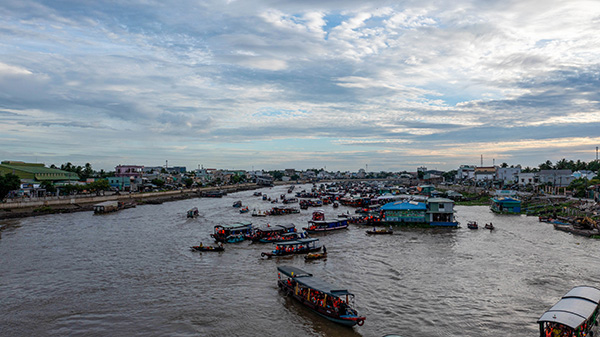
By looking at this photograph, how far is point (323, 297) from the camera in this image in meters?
14.9

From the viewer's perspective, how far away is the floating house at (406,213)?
36.4 metres

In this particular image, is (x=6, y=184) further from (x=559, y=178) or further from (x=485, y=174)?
(x=485, y=174)

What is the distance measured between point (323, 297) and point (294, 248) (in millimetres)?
10461

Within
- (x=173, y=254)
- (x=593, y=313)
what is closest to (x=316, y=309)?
(x=593, y=313)

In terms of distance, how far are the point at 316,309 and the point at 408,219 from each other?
79.0 ft

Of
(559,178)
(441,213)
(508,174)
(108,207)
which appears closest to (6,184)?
(108,207)

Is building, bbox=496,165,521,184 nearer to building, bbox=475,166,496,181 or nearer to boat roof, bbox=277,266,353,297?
building, bbox=475,166,496,181

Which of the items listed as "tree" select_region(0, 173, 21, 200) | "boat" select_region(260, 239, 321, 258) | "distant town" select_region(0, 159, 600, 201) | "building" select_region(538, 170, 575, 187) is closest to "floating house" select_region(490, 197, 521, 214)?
"distant town" select_region(0, 159, 600, 201)

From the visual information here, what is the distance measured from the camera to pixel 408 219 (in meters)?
36.7

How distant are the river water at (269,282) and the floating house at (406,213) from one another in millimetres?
3693

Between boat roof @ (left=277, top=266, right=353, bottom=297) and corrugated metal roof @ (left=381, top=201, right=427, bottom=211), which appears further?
corrugated metal roof @ (left=381, top=201, right=427, bottom=211)

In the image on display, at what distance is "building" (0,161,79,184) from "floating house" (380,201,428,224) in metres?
59.5

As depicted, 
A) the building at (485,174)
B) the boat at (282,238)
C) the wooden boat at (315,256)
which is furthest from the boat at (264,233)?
the building at (485,174)

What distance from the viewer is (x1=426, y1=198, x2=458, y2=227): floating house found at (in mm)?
35219
